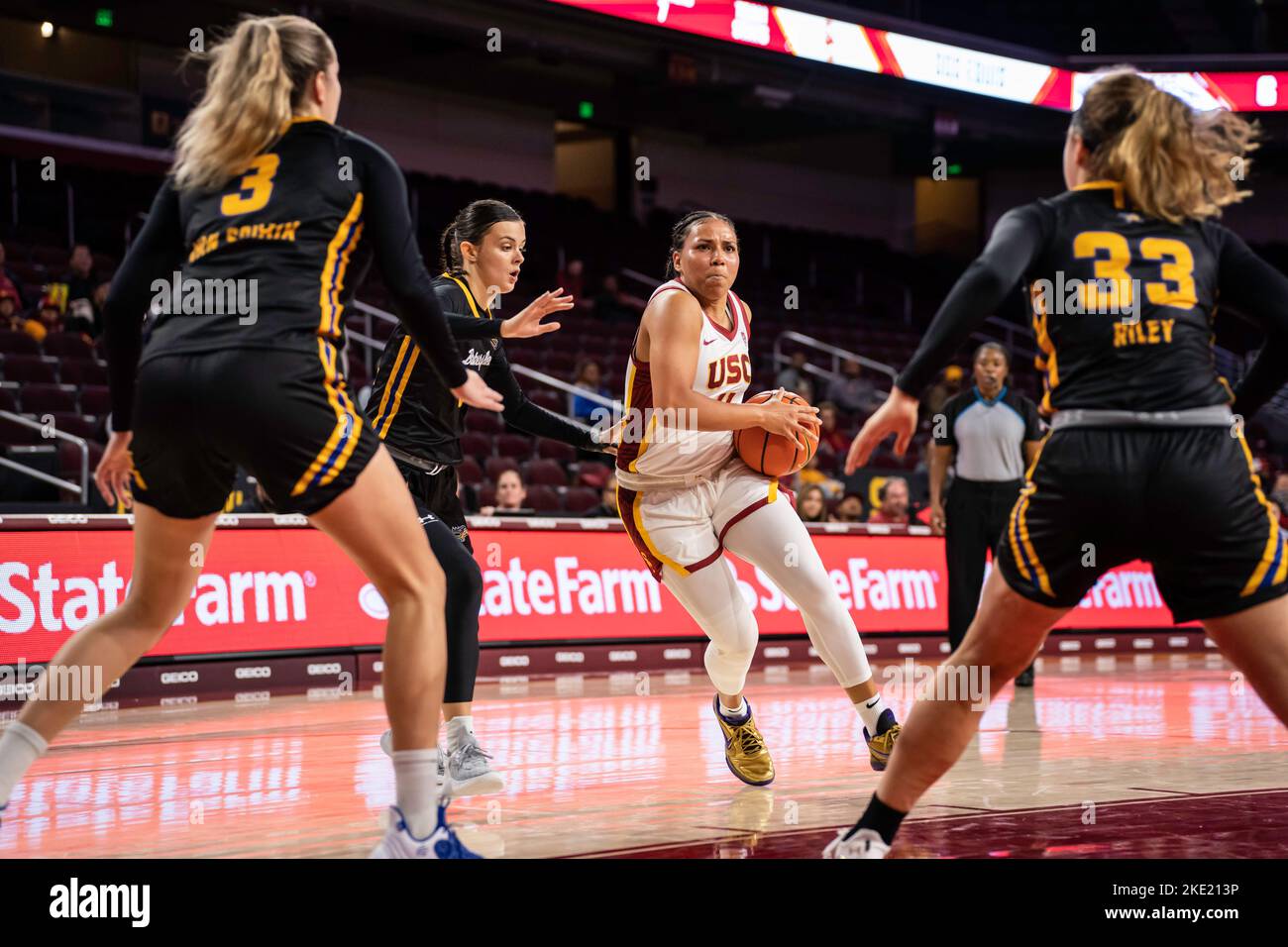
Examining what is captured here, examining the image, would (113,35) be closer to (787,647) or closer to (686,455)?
(787,647)

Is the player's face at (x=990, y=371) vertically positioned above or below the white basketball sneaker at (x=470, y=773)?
above

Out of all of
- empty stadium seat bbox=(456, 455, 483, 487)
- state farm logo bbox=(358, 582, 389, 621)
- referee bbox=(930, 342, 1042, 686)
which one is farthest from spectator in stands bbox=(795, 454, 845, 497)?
state farm logo bbox=(358, 582, 389, 621)

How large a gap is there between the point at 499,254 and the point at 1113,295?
256cm

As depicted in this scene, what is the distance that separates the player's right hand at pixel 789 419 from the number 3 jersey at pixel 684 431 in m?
0.24

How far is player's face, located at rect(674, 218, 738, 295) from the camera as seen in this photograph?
503 centimetres

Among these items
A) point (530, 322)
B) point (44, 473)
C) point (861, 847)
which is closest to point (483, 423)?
point (44, 473)

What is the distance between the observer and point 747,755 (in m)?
5.02

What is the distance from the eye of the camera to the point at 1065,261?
324cm

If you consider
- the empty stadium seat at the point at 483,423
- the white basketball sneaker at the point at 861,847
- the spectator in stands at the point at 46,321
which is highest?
the spectator in stands at the point at 46,321

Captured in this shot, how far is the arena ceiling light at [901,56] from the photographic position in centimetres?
1794

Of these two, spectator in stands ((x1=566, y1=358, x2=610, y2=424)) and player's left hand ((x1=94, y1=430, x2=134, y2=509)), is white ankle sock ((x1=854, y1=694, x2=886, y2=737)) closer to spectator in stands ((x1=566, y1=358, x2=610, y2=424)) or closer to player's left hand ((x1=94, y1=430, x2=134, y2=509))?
player's left hand ((x1=94, y1=430, x2=134, y2=509))

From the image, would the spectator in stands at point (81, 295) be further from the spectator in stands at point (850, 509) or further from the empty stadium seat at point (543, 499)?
the spectator in stands at point (850, 509)

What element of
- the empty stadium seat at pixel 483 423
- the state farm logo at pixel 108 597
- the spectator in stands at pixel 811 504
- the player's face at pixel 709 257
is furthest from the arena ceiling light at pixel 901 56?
the player's face at pixel 709 257
